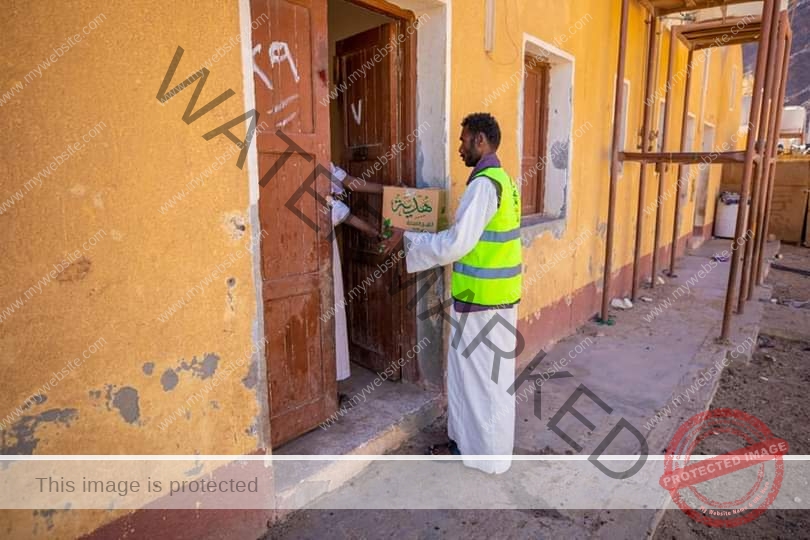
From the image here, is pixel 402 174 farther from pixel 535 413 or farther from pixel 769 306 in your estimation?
pixel 769 306

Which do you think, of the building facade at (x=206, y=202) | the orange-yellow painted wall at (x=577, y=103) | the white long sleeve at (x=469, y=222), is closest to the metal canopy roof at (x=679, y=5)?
the orange-yellow painted wall at (x=577, y=103)

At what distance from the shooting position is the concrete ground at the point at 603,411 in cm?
255

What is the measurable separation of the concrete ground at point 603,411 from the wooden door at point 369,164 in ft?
2.79

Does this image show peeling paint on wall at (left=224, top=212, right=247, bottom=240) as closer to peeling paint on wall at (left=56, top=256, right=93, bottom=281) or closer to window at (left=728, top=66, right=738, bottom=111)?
peeling paint on wall at (left=56, top=256, right=93, bottom=281)

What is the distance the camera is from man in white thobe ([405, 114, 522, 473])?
107 inches

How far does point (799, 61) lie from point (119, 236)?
172 feet

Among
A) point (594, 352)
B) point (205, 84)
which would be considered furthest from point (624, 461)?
point (205, 84)

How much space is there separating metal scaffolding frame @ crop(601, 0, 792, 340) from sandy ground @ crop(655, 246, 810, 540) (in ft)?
1.65

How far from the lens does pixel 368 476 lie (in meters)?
2.95

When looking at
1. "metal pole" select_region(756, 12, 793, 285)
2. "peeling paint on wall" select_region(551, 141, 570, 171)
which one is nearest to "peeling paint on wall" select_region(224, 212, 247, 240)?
"peeling paint on wall" select_region(551, 141, 570, 171)

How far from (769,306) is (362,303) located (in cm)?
603

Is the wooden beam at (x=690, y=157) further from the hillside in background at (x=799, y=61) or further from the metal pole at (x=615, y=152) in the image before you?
the hillside in background at (x=799, y=61)

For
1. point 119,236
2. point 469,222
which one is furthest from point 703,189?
point 119,236

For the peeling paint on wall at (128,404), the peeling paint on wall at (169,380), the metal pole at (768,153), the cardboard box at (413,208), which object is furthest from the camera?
the metal pole at (768,153)
